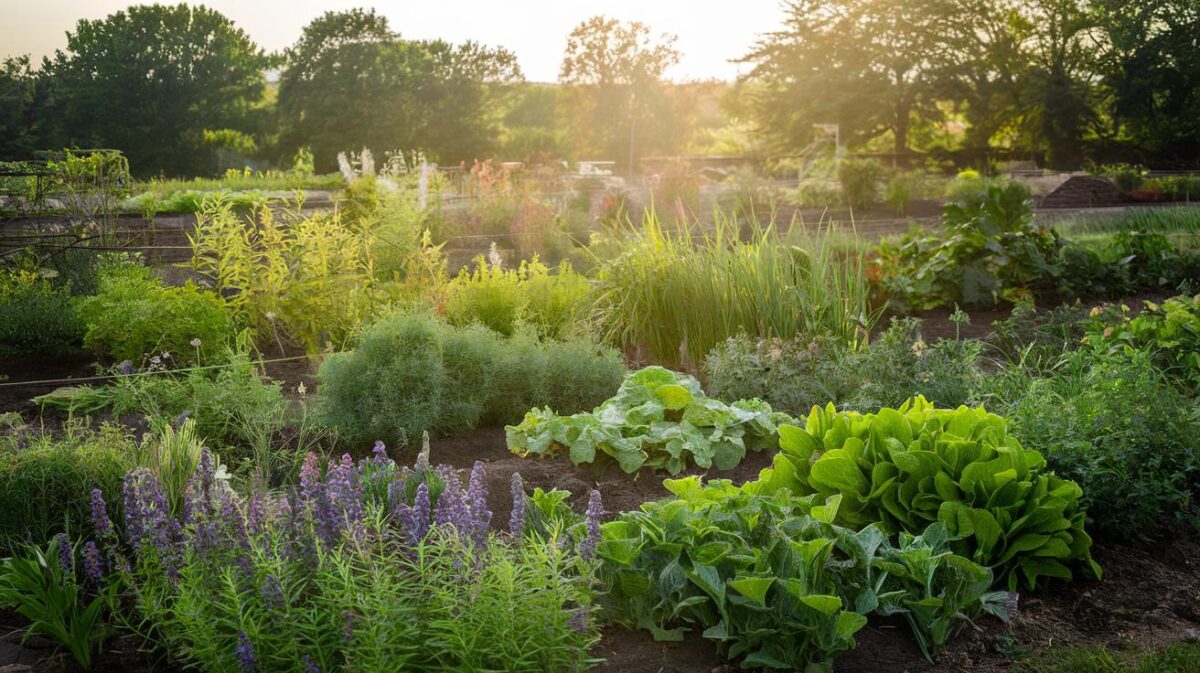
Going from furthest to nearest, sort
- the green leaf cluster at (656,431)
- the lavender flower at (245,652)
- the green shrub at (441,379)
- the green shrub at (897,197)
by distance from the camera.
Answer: the green shrub at (897,197) < the green shrub at (441,379) < the green leaf cluster at (656,431) < the lavender flower at (245,652)

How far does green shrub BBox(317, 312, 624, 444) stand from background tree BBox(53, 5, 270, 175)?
2891 centimetres

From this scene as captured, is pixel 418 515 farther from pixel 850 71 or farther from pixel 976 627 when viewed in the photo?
pixel 850 71

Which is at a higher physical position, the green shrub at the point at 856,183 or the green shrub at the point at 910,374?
the green shrub at the point at 856,183

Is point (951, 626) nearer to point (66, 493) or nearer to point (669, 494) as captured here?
point (669, 494)

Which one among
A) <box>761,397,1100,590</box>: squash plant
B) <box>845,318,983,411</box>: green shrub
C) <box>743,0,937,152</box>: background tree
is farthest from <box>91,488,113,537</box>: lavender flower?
<box>743,0,937,152</box>: background tree

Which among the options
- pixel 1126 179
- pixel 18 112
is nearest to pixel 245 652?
pixel 1126 179

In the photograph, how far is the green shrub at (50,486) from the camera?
10.2ft

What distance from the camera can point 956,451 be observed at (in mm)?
3174

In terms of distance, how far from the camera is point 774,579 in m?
2.47

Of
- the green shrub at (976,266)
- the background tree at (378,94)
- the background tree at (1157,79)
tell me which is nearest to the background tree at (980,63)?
the background tree at (1157,79)

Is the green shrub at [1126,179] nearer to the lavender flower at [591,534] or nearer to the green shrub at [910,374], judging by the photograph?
the green shrub at [910,374]

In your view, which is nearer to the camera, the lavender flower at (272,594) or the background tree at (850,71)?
the lavender flower at (272,594)

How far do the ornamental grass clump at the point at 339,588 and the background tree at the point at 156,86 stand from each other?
31052 mm

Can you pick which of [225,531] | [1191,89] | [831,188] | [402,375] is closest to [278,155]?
[831,188]
